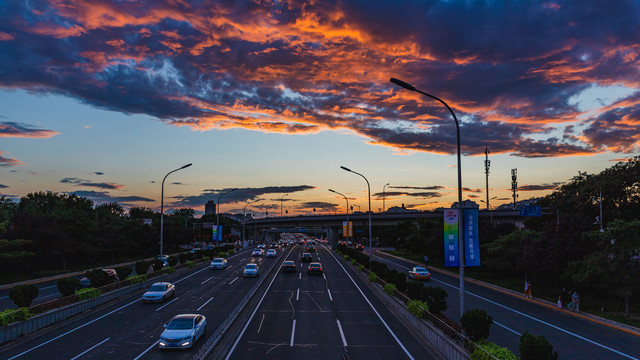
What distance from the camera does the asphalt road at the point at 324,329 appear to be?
1781 centimetres

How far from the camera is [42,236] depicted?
55875 millimetres

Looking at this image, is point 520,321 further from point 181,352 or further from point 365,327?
point 181,352

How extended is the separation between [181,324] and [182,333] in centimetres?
72

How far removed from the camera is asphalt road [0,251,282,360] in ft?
58.3

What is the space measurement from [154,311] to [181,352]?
10707 mm

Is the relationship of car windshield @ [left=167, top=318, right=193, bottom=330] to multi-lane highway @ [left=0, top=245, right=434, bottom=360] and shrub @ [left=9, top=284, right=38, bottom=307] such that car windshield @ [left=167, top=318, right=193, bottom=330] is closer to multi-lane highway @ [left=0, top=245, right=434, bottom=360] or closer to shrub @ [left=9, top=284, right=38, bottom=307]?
multi-lane highway @ [left=0, top=245, right=434, bottom=360]

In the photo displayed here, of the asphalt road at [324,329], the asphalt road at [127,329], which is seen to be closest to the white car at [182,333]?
the asphalt road at [127,329]

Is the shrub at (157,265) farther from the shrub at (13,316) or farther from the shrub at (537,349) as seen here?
the shrub at (537,349)

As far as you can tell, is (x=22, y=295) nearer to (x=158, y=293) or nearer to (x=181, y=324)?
(x=158, y=293)

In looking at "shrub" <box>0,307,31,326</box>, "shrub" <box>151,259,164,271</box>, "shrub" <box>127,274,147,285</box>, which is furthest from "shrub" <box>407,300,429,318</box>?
"shrub" <box>151,259,164,271</box>

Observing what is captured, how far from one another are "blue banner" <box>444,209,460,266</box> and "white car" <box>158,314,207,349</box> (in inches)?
490

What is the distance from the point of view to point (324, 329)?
2214 cm

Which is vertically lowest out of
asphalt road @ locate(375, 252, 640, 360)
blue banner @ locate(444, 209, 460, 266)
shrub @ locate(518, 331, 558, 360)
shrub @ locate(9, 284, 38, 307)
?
asphalt road @ locate(375, 252, 640, 360)

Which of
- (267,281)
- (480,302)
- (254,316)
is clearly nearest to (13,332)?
(254,316)
